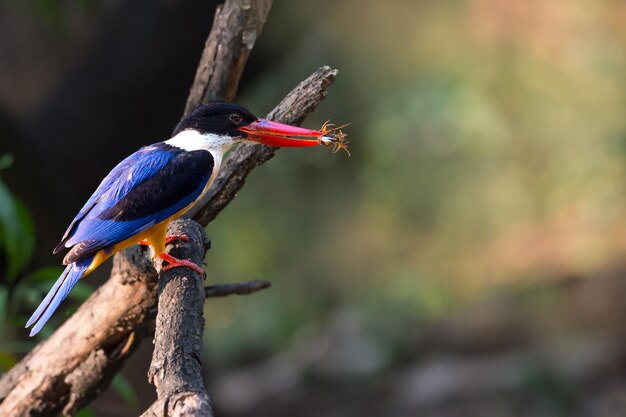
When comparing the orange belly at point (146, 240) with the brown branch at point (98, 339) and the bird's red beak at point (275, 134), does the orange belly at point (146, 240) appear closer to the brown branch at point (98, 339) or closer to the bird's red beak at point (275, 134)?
the brown branch at point (98, 339)

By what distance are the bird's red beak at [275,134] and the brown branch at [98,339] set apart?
0.03 m

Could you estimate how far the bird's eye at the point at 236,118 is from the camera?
2.27 meters

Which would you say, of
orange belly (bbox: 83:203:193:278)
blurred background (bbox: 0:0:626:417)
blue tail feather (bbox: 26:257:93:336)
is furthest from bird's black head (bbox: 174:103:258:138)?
blurred background (bbox: 0:0:626:417)

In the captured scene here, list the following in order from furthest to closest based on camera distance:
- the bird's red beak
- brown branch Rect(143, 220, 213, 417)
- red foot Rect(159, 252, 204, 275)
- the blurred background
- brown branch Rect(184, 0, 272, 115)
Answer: the blurred background
brown branch Rect(184, 0, 272, 115)
the bird's red beak
red foot Rect(159, 252, 204, 275)
brown branch Rect(143, 220, 213, 417)

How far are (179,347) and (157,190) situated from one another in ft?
2.19

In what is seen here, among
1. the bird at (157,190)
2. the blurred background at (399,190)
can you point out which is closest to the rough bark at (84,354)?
the bird at (157,190)

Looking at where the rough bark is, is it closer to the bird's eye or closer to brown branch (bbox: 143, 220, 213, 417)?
brown branch (bbox: 143, 220, 213, 417)

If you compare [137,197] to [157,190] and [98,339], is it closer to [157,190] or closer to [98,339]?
[157,190]

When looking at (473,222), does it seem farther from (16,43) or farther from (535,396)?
(16,43)

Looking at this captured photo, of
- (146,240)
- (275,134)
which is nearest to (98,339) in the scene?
(146,240)

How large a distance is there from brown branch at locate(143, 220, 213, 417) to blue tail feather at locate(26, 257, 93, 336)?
18cm

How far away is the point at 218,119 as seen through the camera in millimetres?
2301

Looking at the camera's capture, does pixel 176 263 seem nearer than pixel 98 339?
Yes

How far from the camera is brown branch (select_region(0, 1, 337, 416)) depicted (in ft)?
7.40
